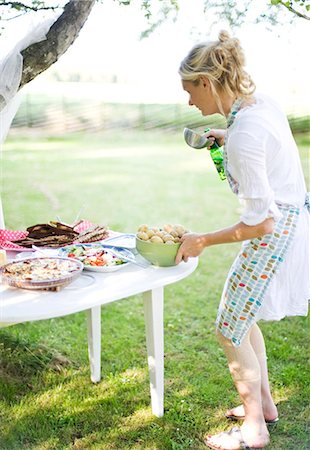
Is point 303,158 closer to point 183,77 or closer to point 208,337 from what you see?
point 208,337

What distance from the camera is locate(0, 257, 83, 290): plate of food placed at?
1893 millimetres

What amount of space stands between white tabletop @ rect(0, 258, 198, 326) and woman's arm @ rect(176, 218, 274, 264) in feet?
0.33

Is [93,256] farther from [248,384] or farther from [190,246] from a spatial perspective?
[248,384]

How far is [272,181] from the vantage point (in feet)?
6.56

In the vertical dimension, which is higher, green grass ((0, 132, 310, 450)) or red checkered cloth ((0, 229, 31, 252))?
red checkered cloth ((0, 229, 31, 252))

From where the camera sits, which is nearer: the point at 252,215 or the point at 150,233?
the point at 252,215

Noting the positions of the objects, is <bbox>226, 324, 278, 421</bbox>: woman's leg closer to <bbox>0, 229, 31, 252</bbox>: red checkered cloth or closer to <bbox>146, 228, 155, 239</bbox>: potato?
<bbox>146, 228, 155, 239</bbox>: potato

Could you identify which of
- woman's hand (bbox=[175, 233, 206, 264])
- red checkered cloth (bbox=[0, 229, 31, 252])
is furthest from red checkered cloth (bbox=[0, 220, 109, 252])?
woman's hand (bbox=[175, 233, 206, 264])

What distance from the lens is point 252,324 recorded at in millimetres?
2113

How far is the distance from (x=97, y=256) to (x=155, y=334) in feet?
1.27

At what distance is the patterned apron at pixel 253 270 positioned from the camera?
2.04 m

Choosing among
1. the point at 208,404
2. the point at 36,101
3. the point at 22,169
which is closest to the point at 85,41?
the point at 36,101

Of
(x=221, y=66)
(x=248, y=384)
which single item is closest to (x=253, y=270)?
(x=248, y=384)

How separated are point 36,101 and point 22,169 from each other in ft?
3.00
